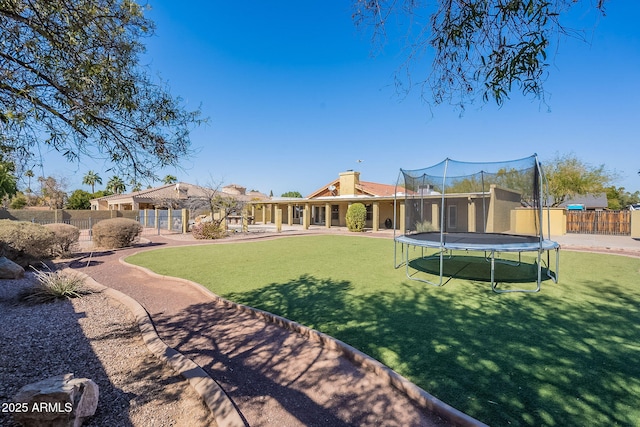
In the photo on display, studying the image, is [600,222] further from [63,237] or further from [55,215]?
[55,215]

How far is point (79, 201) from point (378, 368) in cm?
4668

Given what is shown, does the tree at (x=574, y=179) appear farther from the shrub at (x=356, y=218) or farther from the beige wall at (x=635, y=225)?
the shrub at (x=356, y=218)

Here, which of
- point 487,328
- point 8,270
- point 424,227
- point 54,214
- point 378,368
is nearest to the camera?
point 378,368

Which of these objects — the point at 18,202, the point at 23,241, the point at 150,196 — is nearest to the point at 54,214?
the point at 150,196

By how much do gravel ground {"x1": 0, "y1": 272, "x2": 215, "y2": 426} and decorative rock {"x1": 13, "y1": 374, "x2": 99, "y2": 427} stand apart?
0.84ft

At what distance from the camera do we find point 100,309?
504 cm

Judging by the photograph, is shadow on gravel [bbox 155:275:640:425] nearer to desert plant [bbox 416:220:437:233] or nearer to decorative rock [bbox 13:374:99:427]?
decorative rock [bbox 13:374:99:427]

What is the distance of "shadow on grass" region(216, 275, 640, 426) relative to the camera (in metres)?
2.54

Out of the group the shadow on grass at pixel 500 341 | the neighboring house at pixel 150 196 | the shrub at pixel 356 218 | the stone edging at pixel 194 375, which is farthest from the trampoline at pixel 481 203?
the neighboring house at pixel 150 196

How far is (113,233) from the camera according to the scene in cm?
1266

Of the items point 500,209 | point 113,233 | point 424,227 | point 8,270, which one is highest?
point 500,209

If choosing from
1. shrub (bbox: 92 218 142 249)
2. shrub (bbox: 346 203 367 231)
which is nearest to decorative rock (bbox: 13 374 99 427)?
shrub (bbox: 92 218 142 249)

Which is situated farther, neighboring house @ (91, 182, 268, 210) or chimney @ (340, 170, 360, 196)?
neighboring house @ (91, 182, 268, 210)

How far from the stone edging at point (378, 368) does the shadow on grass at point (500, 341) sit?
0.52 feet
